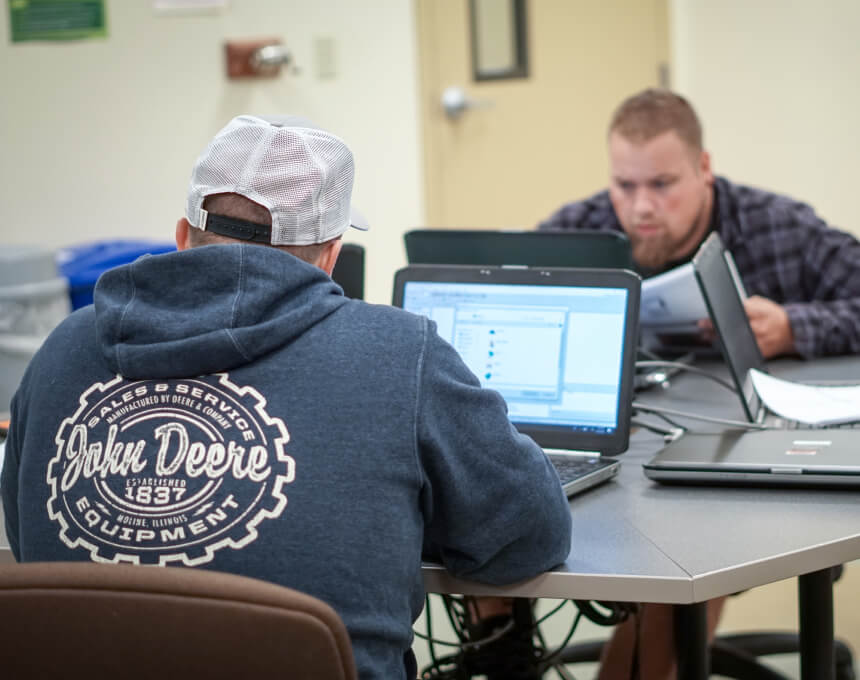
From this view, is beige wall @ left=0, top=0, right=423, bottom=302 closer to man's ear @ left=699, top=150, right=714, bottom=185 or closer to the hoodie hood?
man's ear @ left=699, top=150, right=714, bottom=185

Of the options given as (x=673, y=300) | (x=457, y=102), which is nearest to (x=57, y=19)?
(x=457, y=102)

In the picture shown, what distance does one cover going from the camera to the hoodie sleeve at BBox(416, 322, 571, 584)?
1.08 meters

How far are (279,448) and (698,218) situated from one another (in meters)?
1.59

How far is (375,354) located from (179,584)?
312mm

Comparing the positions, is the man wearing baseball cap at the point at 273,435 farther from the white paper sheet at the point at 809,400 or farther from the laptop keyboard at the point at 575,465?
the white paper sheet at the point at 809,400

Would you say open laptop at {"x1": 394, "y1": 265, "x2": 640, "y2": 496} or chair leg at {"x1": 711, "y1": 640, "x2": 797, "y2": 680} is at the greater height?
open laptop at {"x1": 394, "y1": 265, "x2": 640, "y2": 496}

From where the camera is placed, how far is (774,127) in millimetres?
3715

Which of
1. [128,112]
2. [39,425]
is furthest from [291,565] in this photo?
[128,112]

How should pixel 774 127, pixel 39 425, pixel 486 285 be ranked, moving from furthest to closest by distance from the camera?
pixel 774 127
pixel 486 285
pixel 39 425

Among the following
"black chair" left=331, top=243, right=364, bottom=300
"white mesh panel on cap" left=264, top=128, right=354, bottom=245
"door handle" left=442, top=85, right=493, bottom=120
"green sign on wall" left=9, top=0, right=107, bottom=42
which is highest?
"green sign on wall" left=9, top=0, right=107, bottom=42

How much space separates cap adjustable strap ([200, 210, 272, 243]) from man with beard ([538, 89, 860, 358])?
1341mm

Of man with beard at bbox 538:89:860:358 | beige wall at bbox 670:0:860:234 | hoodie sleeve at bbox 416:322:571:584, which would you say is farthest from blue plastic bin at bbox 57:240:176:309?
hoodie sleeve at bbox 416:322:571:584

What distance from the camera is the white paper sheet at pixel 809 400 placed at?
168 centimetres

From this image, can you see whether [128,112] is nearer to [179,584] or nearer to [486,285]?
[486,285]
